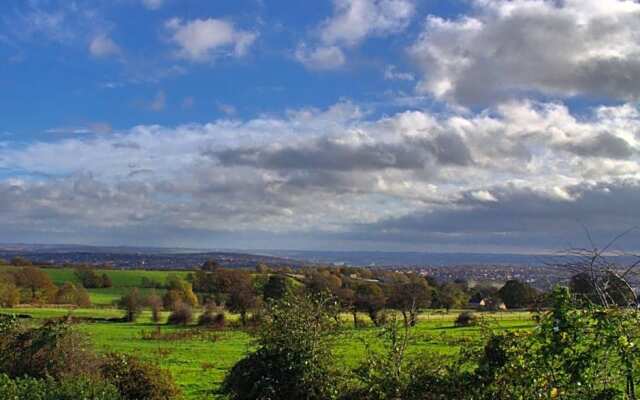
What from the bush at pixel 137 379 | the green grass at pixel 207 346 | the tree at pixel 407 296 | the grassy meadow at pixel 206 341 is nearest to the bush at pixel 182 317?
the grassy meadow at pixel 206 341

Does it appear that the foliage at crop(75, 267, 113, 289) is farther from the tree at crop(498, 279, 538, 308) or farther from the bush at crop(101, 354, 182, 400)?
the bush at crop(101, 354, 182, 400)

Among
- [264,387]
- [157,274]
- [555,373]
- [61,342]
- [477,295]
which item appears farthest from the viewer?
[157,274]

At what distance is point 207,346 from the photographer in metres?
51.8

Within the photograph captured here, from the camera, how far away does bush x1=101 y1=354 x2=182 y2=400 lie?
756 inches

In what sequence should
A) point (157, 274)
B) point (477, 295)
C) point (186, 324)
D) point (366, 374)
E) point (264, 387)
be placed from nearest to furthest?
1. point (366, 374)
2. point (264, 387)
3. point (186, 324)
4. point (477, 295)
5. point (157, 274)

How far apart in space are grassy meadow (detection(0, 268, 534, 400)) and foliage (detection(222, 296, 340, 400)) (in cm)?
72

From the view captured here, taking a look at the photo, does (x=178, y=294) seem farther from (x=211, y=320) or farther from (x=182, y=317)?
(x=211, y=320)

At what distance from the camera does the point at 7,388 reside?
14.9 meters

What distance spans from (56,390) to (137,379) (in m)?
4.88

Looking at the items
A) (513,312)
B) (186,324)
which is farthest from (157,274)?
(513,312)

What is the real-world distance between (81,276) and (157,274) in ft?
53.7

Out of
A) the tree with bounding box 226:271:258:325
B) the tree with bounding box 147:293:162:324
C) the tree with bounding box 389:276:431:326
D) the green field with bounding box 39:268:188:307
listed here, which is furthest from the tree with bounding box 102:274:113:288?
the tree with bounding box 389:276:431:326

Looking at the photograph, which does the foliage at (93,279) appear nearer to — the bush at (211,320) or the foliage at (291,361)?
the bush at (211,320)

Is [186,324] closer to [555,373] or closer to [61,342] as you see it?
[61,342]
